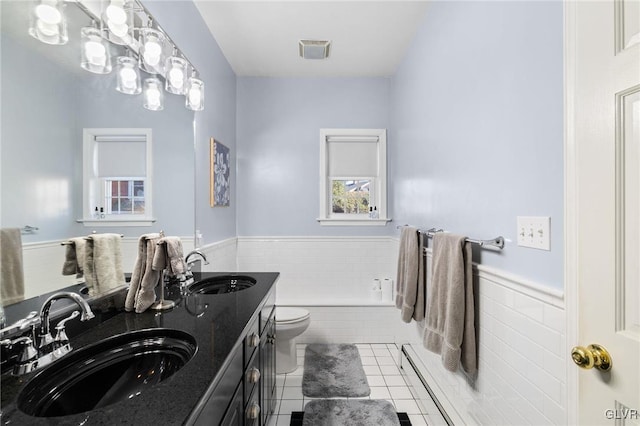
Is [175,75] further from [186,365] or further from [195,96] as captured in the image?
[186,365]

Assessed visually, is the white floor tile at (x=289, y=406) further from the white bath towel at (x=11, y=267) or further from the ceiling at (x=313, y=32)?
the ceiling at (x=313, y=32)

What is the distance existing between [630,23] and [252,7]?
2114 mm

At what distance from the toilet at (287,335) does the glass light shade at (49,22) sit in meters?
2.03

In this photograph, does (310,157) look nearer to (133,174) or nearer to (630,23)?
(133,174)

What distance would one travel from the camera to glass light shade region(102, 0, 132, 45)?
4.04 feet

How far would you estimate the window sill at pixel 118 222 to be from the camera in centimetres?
112

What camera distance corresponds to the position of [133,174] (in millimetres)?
1385

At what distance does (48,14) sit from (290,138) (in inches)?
89.9

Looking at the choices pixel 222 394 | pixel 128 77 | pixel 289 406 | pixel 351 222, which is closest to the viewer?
pixel 222 394

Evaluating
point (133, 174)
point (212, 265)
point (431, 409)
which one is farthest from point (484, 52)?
point (212, 265)

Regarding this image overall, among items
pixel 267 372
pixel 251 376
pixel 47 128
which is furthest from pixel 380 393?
pixel 47 128

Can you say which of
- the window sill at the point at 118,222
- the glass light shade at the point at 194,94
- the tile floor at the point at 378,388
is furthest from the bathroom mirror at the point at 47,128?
the tile floor at the point at 378,388

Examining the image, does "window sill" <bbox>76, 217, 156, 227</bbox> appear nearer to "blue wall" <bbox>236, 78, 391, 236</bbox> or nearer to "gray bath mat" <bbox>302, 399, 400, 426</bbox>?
"gray bath mat" <bbox>302, 399, 400, 426</bbox>

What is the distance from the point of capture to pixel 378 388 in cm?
223
